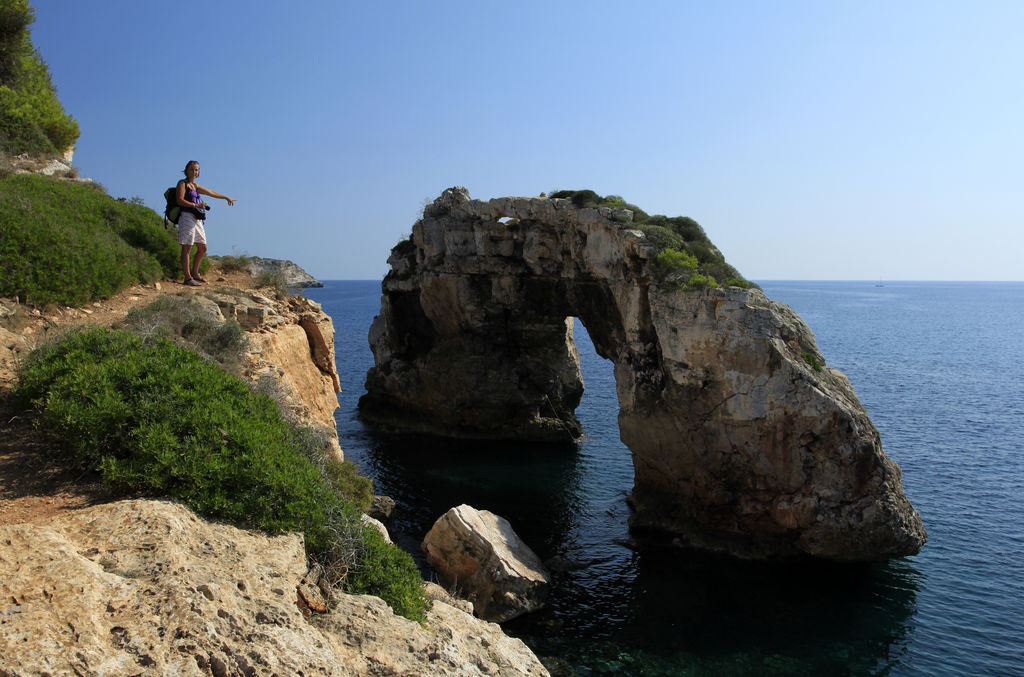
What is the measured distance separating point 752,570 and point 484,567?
9.91m

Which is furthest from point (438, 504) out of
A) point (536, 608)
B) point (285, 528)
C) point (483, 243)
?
point (285, 528)

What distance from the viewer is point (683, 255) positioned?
82.3 ft

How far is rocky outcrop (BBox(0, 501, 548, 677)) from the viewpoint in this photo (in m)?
5.70

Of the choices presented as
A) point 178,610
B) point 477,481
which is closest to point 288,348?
point 178,610

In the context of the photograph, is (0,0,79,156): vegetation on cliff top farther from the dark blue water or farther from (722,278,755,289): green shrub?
(722,278,755,289): green shrub

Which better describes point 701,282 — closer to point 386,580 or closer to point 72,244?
point 386,580

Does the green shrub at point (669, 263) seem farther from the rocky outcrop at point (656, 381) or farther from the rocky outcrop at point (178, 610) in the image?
the rocky outcrop at point (178, 610)

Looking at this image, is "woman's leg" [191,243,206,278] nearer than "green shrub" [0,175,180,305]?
No

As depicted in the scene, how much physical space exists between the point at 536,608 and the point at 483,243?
845 inches

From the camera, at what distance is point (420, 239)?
124 ft

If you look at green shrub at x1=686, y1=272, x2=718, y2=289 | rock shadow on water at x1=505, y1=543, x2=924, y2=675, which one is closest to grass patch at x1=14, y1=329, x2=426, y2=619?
rock shadow on water at x1=505, y1=543, x2=924, y2=675

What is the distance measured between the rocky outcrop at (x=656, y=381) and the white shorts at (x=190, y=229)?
1685cm

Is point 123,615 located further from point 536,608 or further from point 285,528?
point 536,608

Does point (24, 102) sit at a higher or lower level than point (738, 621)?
higher
